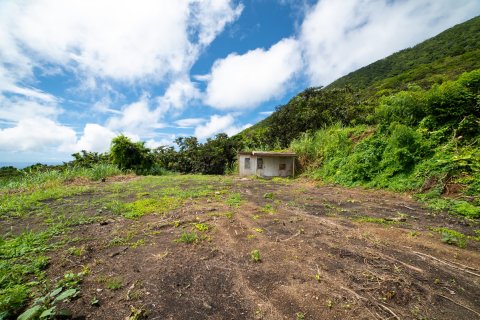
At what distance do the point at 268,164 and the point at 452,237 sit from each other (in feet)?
36.9

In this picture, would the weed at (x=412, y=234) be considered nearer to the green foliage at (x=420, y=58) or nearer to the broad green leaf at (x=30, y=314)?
the broad green leaf at (x=30, y=314)

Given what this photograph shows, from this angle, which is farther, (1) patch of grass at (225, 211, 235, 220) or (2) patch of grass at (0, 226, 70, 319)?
(1) patch of grass at (225, 211, 235, 220)

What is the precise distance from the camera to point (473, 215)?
4301 mm

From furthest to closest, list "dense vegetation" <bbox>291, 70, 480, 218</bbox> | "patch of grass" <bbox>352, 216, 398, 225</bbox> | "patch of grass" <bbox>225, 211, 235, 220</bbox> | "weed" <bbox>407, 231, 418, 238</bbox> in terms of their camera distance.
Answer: "dense vegetation" <bbox>291, 70, 480, 218</bbox> < "patch of grass" <bbox>225, 211, 235, 220</bbox> < "patch of grass" <bbox>352, 216, 398, 225</bbox> < "weed" <bbox>407, 231, 418, 238</bbox>

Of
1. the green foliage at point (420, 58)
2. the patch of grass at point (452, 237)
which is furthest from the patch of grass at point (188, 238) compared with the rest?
the green foliage at point (420, 58)

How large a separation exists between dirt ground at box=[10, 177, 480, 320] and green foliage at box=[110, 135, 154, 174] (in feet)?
44.2

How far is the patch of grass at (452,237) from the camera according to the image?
318 centimetres

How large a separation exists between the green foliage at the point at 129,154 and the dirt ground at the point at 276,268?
530 inches

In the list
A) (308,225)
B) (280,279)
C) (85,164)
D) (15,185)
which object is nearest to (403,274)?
(280,279)

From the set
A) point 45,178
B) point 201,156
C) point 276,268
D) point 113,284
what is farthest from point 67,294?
point 201,156

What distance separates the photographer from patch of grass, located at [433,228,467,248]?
318 centimetres

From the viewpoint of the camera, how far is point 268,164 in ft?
47.5

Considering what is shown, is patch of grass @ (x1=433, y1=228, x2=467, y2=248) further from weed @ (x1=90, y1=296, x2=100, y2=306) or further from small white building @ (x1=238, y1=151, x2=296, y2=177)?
small white building @ (x1=238, y1=151, x2=296, y2=177)

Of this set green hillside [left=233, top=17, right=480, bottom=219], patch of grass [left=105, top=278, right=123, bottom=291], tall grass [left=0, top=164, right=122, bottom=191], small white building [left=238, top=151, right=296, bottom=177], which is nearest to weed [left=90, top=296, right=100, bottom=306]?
patch of grass [left=105, top=278, right=123, bottom=291]
